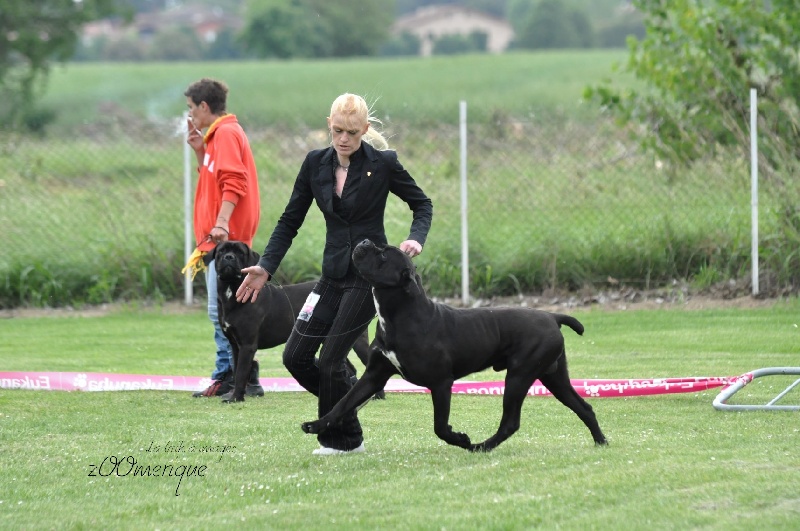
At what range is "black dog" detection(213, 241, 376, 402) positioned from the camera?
830 cm

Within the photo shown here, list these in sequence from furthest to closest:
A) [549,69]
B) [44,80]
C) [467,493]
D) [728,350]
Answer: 1. [549,69]
2. [44,80]
3. [728,350]
4. [467,493]

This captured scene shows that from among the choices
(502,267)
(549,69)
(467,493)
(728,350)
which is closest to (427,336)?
(467,493)

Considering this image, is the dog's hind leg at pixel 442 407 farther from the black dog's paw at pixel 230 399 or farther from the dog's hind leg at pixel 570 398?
the black dog's paw at pixel 230 399

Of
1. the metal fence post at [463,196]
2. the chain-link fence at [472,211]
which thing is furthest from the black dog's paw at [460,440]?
the chain-link fence at [472,211]

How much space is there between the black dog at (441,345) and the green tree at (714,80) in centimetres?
798

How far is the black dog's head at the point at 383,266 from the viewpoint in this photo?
5.72m

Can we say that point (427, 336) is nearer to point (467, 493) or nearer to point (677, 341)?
point (467, 493)

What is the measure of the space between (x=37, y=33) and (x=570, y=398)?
32.2 m

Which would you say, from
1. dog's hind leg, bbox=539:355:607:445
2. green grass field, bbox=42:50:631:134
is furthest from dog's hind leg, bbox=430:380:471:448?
green grass field, bbox=42:50:631:134

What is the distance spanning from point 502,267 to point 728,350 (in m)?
3.59

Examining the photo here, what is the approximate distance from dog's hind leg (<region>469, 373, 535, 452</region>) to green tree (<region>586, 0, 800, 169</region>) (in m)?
8.04

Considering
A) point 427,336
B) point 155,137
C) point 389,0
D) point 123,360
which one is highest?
point 389,0

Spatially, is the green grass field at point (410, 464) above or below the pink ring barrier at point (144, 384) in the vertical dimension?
above

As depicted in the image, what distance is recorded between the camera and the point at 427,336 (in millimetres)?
5852
